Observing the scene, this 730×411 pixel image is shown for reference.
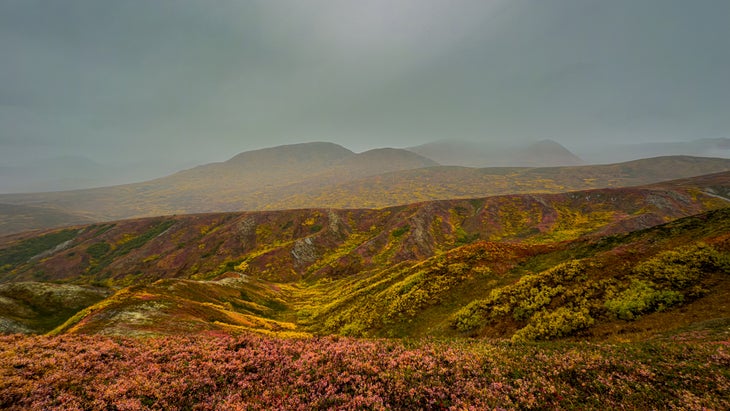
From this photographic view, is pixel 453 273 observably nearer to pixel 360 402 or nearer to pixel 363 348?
pixel 363 348

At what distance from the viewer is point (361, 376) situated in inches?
358

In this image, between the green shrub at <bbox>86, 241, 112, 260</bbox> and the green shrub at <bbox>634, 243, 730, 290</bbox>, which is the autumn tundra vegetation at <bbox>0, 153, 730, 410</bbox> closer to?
the green shrub at <bbox>634, 243, 730, 290</bbox>

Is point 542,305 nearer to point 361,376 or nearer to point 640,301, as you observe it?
point 640,301

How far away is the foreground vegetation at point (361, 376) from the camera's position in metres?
7.76

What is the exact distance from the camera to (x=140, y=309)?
27.4 meters

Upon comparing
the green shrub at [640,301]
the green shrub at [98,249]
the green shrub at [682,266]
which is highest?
the green shrub at [682,266]

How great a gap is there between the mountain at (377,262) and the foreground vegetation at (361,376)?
10252 millimetres

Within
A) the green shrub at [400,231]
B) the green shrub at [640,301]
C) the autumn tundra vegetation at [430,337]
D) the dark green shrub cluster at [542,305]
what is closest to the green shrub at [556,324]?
the dark green shrub cluster at [542,305]

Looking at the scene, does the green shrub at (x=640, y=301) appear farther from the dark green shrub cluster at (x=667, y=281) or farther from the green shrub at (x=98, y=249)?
the green shrub at (x=98, y=249)

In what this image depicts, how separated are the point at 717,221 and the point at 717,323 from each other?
19708 mm

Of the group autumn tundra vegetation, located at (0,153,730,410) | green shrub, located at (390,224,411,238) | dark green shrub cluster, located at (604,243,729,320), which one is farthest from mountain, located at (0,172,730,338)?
green shrub, located at (390,224,411,238)

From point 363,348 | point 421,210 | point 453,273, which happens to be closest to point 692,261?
point 453,273

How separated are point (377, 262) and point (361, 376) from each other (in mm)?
74477

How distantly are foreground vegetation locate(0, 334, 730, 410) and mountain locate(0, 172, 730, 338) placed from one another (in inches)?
404
